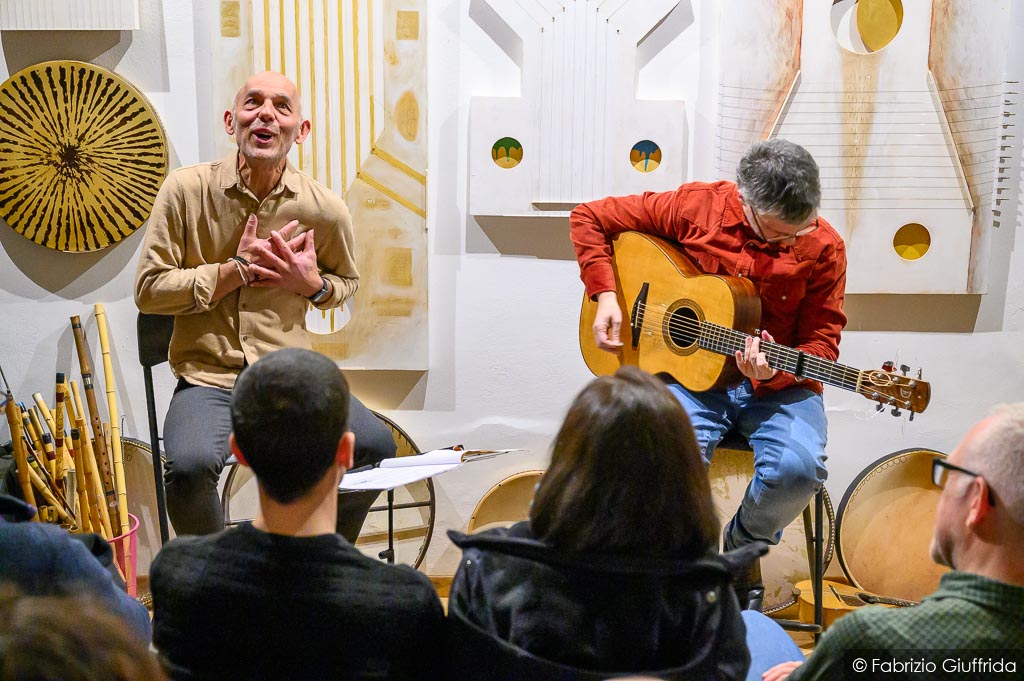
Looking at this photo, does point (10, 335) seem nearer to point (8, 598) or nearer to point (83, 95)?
point (83, 95)

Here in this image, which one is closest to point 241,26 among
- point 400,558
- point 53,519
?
point 53,519

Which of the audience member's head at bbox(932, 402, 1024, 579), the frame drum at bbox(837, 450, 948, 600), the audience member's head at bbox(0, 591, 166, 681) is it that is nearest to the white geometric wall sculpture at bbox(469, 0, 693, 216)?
the frame drum at bbox(837, 450, 948, 600)

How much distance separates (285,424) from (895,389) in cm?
188

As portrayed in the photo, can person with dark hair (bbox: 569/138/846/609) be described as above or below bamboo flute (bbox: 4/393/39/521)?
above

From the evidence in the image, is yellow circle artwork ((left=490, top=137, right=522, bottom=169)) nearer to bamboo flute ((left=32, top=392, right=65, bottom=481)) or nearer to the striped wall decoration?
the striped wall decoration

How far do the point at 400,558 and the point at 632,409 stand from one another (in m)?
2.35

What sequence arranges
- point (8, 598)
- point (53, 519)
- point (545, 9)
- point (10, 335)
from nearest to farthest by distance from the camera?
point (8, 598) < point (53, 519) < point (545, 9) < point (10, 335)

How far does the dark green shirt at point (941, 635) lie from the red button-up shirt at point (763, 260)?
1544 mm

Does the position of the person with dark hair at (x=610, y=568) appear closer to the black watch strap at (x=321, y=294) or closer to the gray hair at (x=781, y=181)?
the gray hair at (x=781, y=181)

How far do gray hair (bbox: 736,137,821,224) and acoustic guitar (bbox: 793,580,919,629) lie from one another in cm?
129

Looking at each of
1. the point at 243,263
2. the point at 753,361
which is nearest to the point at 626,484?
the point at 753,361

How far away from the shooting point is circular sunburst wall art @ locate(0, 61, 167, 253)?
3.35 meters

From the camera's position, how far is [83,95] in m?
3.36

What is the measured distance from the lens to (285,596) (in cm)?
140
